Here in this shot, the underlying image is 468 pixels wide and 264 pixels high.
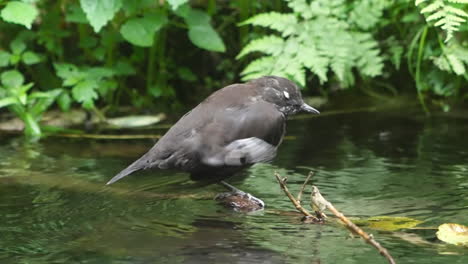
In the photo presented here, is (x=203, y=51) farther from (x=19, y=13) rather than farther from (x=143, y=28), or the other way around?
(x=19, y=13)

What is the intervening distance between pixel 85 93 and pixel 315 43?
1439 mm

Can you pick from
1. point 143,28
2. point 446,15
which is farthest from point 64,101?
point 446,15

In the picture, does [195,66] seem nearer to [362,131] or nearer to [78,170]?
[362,131]

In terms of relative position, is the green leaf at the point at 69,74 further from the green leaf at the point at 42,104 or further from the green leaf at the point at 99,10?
the green leaf at the point at 99,10

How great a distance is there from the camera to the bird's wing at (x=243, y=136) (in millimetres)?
3246

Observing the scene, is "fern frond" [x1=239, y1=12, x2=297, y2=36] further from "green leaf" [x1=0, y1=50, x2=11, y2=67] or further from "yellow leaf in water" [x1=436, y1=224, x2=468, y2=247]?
"yellow leaf in water" [x1=436, y1=224, x2=468, y2=247]

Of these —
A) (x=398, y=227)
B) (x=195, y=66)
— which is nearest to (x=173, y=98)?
(x=195, y=66)

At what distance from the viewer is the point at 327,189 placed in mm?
3750

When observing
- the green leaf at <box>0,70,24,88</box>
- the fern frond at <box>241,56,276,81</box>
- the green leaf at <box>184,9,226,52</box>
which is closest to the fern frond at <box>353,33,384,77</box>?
the fern frond at <box>241,56,276,81</box>

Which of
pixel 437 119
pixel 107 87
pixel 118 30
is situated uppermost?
pixel 118 30

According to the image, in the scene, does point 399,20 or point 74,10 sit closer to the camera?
point 74,10

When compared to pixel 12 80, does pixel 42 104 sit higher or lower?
lower

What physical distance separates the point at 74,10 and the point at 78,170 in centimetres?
146

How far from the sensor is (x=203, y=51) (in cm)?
649
